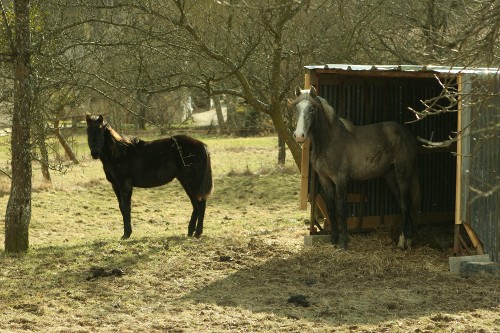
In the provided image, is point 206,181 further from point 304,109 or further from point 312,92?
point 312,92

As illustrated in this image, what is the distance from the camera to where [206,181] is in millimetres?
12172

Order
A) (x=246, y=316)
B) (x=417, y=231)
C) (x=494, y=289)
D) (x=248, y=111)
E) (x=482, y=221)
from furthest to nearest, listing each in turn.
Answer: (x=248, y=111) → (x=417, y=231) → (x=482, y=221) → (x=494, y=289) → (x=246, y=316)

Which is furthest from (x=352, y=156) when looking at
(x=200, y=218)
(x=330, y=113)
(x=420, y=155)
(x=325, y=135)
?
(x=200, y=218)

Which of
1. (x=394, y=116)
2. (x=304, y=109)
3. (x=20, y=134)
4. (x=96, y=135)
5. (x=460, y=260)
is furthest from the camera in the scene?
(x=394, y=116)

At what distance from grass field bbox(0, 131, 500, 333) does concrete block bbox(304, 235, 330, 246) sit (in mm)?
228

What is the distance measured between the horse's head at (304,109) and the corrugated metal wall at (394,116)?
0.90 meters

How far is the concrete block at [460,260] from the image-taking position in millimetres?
9539

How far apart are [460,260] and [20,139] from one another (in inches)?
220

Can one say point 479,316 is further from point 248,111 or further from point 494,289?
point 248,111

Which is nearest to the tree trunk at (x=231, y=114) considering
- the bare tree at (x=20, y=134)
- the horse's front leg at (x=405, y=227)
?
the horse's front leg at (x=405, y=227)

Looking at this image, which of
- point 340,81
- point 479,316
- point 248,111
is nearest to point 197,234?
point 340,81

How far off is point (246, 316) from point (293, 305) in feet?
2.07

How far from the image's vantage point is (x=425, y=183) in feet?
41.4

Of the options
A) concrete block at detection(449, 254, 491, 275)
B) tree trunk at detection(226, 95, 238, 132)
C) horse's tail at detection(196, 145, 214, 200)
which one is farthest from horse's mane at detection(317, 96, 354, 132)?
tree trunk at detection(226, 95, 238, 132)
